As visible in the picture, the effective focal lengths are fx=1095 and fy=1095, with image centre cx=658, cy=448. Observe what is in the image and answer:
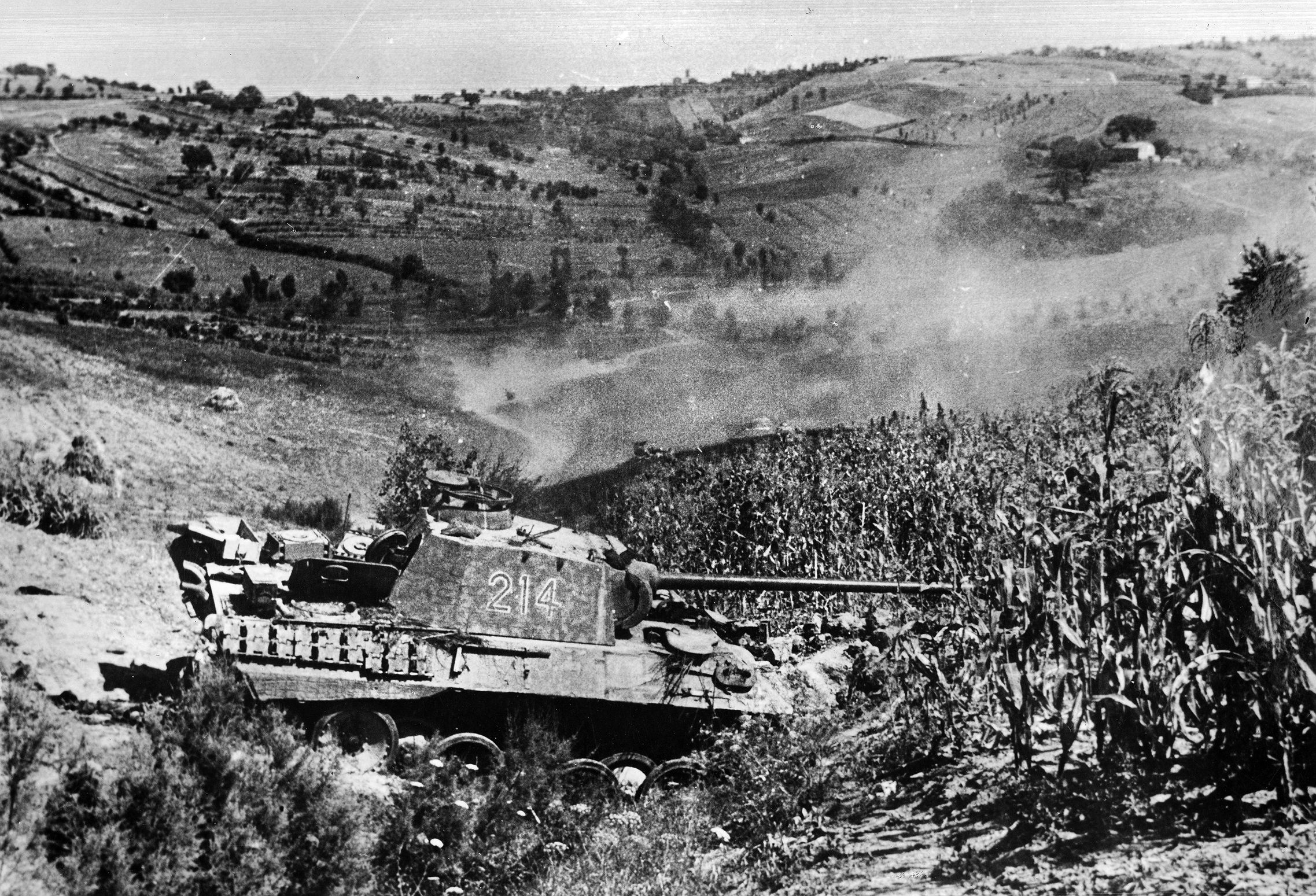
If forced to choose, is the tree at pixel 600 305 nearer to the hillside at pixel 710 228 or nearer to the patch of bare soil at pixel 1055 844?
the hillside at pixel 710 228

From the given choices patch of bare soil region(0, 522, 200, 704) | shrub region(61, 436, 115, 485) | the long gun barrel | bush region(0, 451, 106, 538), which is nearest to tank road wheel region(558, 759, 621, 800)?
the long gun barrel

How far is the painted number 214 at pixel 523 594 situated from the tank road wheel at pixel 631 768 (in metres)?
1.16

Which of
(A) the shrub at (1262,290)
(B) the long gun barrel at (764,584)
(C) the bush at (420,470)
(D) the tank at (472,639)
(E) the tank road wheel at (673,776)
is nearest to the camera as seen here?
(D) the tank at (472,639)

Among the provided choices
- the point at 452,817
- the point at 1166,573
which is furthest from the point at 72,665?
the point at 1166,573

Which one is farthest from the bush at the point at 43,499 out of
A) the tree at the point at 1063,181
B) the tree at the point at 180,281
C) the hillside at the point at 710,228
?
the tree at the point at 1063,181

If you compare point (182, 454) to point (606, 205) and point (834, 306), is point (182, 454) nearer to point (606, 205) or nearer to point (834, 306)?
point (606, 205)

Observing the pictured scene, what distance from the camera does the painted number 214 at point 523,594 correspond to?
833 cm

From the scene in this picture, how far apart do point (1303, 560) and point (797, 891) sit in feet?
12.3

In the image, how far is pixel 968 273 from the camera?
11500 millimetres

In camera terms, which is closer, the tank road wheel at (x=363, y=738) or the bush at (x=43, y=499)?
the tank road wheel at (x=363, y=738)

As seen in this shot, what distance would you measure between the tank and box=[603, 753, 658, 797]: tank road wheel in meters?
0.01

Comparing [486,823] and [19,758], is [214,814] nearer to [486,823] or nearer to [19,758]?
[19,758]

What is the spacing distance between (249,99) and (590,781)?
6401mm

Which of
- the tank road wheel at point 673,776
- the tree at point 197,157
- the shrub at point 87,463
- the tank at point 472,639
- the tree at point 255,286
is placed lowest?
the tank road wheel at point 673,776
